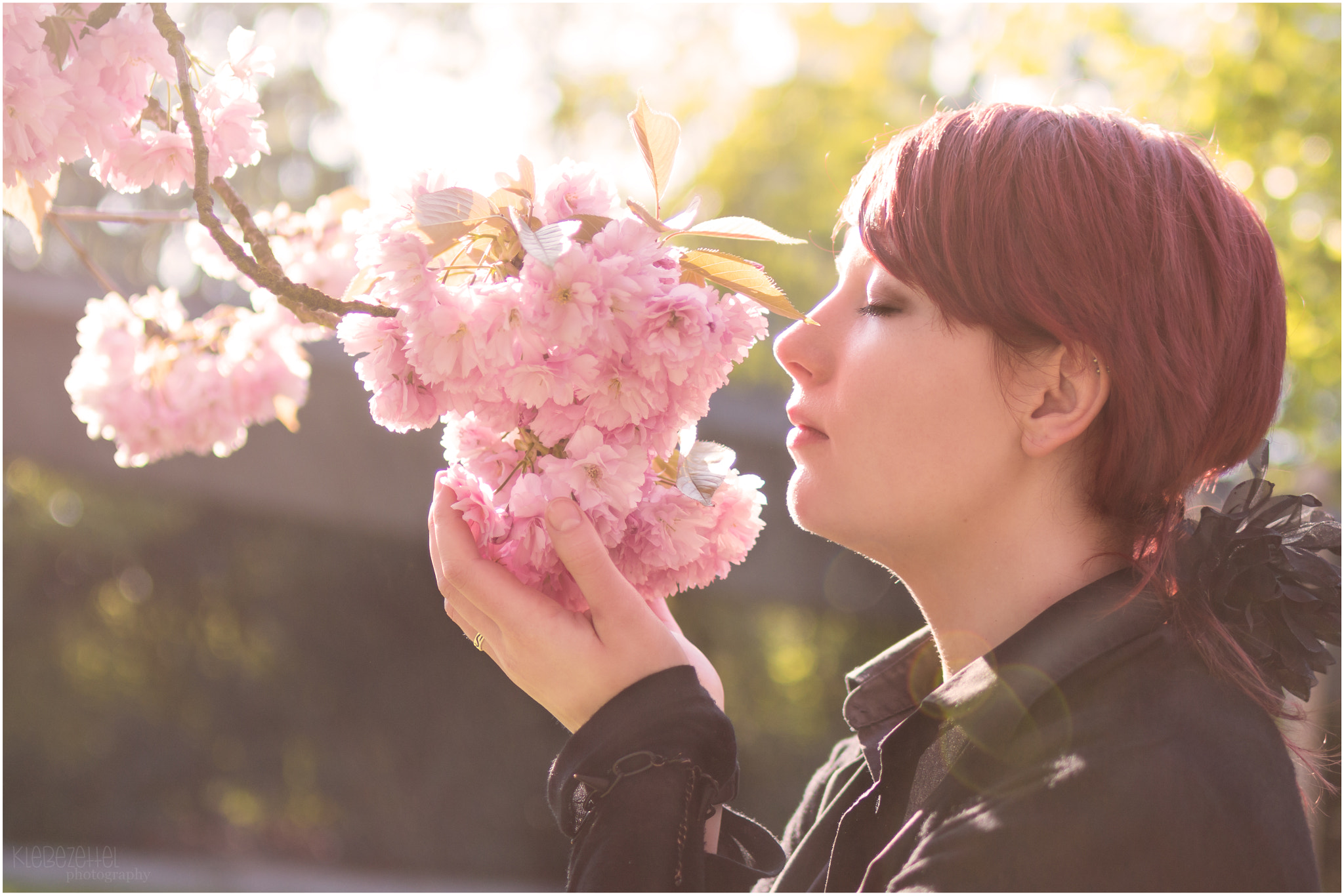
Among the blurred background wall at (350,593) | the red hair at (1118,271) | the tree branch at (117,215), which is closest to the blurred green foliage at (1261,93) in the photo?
the blurred background wall at (350,593)

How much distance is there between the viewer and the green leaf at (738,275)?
49.3 inches

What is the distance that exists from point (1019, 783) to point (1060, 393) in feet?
1.88

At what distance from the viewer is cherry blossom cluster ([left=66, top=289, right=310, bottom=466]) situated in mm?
2137

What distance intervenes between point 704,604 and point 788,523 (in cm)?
101

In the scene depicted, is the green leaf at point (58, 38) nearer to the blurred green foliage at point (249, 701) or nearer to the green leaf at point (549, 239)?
the green leaf at point (549, 239)

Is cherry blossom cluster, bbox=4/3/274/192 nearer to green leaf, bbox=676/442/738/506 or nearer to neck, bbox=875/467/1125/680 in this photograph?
green leaf, bbox=676/442/738/506

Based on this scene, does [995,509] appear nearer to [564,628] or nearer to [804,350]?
[804,350]

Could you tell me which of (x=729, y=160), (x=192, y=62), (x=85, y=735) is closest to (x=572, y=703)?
(x=192, y=62)

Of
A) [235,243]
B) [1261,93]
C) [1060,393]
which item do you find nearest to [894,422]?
[1060,393]

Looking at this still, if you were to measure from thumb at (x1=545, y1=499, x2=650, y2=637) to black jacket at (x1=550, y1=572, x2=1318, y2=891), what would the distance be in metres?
0.11

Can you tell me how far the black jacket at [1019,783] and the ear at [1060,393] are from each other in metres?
0.22

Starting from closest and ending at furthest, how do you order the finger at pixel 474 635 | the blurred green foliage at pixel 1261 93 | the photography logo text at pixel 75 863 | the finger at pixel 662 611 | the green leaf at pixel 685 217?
1. the green leaf at pixel 685 217
2. the finger at pixel 474 635
3. the finger at pixel 662 611
4. the blurred green foliage at pixel 1261 93
5. the photography logo text at pixel 75 863

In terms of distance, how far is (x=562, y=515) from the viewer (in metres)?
1.26

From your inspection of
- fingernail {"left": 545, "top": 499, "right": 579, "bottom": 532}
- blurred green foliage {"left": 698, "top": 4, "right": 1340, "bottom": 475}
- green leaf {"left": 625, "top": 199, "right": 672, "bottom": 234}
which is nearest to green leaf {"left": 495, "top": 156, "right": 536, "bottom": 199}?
green leaf {"left": 625, "top": 199, "right": 672, "bottom": 234}
